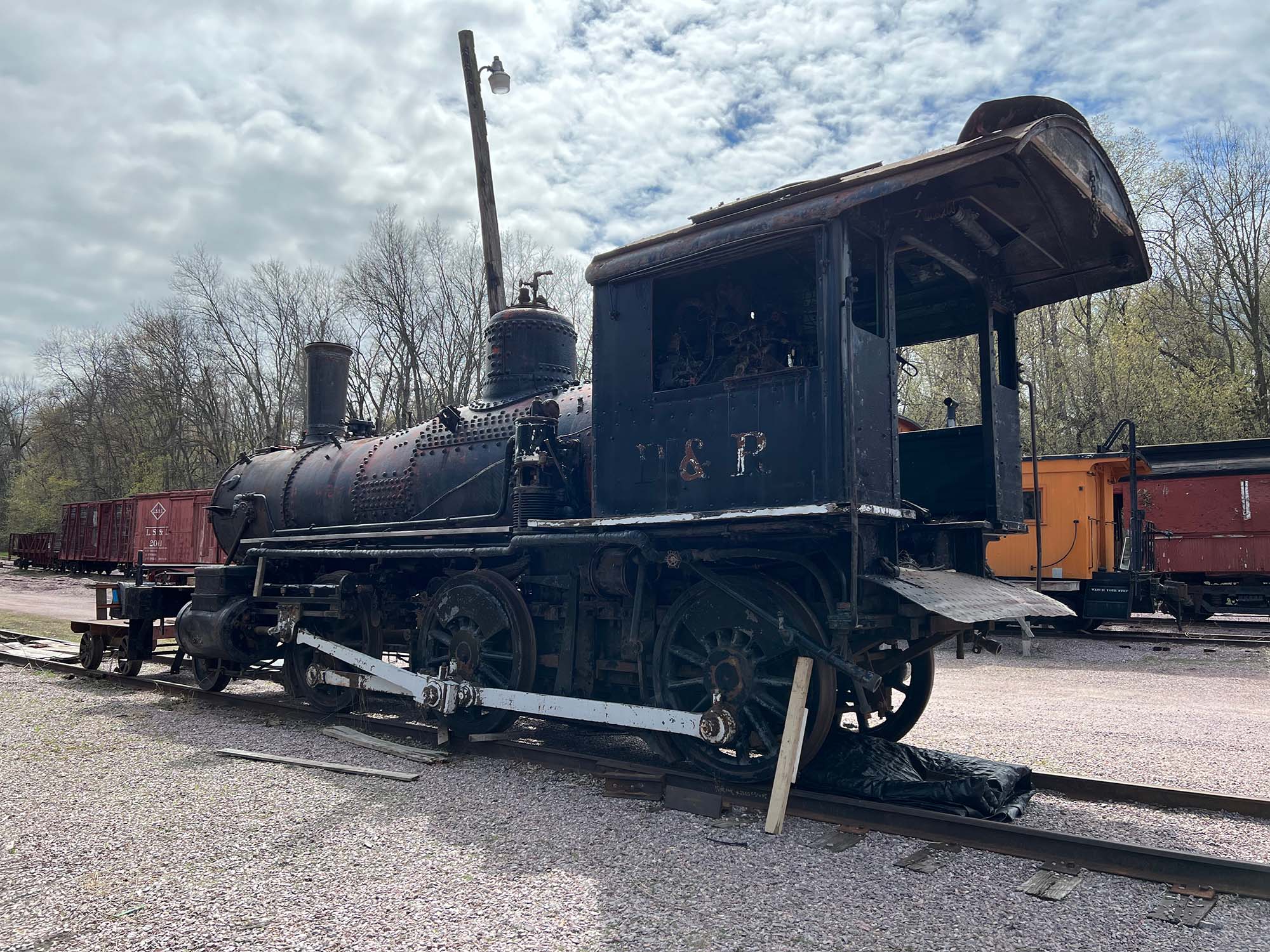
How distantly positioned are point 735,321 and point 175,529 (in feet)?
88.8

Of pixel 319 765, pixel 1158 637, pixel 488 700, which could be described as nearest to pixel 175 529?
pixel 319 765

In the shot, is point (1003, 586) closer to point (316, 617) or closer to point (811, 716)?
point (811, 716)

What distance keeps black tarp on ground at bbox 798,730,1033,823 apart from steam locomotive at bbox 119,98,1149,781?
1.04ft

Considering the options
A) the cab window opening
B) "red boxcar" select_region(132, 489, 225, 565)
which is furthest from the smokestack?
"red boxcar" select_region(132, 489, 225, 565)

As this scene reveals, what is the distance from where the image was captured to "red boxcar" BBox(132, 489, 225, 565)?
2659 centimetres

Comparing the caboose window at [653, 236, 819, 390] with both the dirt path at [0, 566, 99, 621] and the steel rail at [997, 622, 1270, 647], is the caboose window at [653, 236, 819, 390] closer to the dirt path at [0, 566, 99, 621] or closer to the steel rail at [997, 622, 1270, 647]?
the steel rail at [997, 622, 1270, 647]

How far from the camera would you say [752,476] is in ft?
17.0

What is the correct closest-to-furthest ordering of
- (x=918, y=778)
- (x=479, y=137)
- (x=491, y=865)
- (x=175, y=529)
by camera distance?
1. (x=491, y=865)
2. (x=918, y=778)
3. (x=479, y=137)
4. (x=175, y=529)

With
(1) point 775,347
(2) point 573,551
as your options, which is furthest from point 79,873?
(1) point 775,347

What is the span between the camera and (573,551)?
637 centimetres

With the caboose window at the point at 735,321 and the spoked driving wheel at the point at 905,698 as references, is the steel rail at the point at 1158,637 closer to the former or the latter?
the spoked driving wheel at the point at 905,698

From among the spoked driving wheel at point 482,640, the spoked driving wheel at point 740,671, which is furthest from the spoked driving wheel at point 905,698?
the spoked driving wheel at point 482,640

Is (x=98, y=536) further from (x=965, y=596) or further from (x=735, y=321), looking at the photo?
(x=965, y=596)

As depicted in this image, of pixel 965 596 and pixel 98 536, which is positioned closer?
pixel 965 596
